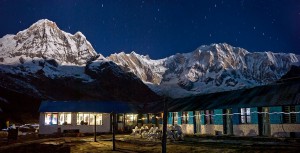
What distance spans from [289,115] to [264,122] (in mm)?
2565

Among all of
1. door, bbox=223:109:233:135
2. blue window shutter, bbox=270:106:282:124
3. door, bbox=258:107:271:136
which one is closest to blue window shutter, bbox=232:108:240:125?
door, bbox=223:109:233:135

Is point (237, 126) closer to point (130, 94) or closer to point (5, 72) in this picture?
point (130, 94)

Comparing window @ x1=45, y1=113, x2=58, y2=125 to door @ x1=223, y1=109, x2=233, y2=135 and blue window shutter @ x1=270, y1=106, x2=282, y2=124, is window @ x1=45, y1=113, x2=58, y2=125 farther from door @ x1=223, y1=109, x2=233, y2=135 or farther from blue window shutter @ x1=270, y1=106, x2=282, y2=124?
blue window shutter @ x1=270, y1=106, x2=282, y2=124

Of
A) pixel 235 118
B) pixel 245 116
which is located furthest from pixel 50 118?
pixel 245 116

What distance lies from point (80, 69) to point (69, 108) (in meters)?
150

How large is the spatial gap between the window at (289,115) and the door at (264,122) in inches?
63.5

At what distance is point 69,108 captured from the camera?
4534 cm

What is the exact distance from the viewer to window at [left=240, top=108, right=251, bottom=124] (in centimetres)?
3105

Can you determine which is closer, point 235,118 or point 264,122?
point 264,122

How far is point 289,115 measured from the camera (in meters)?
27.3

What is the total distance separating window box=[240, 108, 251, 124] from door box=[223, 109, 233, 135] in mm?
1503

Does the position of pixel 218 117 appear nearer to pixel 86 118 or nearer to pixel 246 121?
pixel 246 121

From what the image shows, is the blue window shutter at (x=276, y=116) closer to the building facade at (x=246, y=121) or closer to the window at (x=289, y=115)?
the building facade at (x=246, y=121)

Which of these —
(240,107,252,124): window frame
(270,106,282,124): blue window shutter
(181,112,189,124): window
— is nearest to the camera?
(270,106,282,124): blue window shutter
